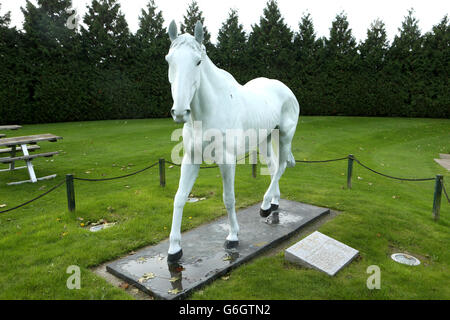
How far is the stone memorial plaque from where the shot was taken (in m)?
3.61

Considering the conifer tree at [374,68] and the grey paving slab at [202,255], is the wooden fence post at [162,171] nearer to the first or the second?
the grey paving slab at [202,255]

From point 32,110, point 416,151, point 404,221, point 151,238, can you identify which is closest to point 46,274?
point 151,238

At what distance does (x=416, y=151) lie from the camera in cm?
1239

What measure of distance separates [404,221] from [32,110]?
65.0 feet

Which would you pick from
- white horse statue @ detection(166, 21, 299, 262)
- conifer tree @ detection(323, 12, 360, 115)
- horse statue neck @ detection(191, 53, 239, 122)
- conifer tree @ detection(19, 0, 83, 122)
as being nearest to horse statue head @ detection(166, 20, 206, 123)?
white horse statue @ detection(166, 21, 299, 262)

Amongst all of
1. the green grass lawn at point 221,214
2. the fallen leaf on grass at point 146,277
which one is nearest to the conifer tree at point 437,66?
the green grass lawn at point 221,214

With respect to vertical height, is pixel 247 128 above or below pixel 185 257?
above

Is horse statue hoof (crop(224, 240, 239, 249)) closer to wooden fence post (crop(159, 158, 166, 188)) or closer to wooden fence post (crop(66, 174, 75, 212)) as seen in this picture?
wooden fence post (crop(66, 174, 75, 212))

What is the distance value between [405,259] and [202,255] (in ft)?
8.48

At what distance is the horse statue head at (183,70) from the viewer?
8.47ft

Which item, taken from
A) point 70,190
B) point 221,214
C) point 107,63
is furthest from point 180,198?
point 107,63

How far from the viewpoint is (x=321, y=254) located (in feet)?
12.4

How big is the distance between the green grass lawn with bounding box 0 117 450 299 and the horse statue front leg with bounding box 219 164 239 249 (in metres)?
0.37

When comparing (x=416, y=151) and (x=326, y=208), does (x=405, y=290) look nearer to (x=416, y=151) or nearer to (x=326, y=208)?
(x=326, y=208)
